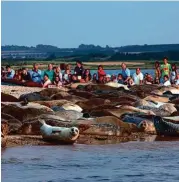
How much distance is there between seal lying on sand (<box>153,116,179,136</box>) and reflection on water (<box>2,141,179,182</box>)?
1.21 m

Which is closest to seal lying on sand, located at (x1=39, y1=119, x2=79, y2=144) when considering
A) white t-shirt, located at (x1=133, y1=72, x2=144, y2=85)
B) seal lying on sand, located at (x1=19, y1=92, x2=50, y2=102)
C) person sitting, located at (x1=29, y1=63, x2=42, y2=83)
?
seal lying on sand, located at (x1=19, y1=92, x2=50, y2=102)

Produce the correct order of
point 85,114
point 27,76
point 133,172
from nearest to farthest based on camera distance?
1. point 133,172
2. point 85,114
3. point 27,76

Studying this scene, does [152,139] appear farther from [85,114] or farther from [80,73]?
[80,73]

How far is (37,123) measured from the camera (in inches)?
688

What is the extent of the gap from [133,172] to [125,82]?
1739 cm

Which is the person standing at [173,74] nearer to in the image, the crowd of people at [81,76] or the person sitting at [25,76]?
the crowd of people at [81,76]

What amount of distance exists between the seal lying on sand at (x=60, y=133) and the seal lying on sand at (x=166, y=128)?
259cm

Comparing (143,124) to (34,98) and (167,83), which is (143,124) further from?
(167,83)

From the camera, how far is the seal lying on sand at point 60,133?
53.2 ft

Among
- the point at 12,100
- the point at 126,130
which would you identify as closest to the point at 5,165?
the point at 126,130

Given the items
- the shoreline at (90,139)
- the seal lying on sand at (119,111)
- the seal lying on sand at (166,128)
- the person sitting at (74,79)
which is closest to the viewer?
the shoreline at (90,139)

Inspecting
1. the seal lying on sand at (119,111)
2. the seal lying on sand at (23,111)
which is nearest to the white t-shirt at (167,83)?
the seal lying on sand at (119,111)

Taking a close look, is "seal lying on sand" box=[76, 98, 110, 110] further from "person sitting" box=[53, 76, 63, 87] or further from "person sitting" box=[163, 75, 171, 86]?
"person sitting" box=[163, 75, 171, 86]

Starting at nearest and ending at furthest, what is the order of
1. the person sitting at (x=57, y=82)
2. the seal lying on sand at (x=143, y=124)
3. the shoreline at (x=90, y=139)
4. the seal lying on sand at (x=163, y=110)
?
1. the shoreline at (x=90, y=139)
2. the seal lying on sand at (x=143, y=124)
3. the seal lying on sand at (x=163, y=110)
4. the person sitting at (x=57, y=82)
